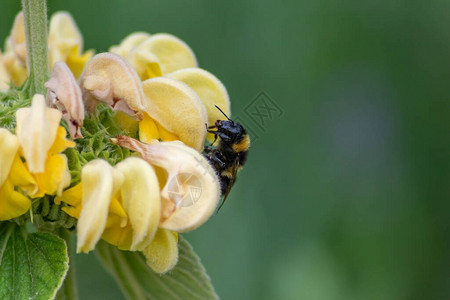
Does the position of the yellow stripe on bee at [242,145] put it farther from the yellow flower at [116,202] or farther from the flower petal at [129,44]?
the yellow flower at [116,202]

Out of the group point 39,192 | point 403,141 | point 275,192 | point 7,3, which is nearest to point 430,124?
point 403,141

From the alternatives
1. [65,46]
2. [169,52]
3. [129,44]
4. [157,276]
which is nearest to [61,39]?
[65,46]

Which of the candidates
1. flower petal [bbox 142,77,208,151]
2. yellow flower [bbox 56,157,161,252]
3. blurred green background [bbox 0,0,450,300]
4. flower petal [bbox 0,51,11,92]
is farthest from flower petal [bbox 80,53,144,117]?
blurred green background [bbox 0,0,450,300]

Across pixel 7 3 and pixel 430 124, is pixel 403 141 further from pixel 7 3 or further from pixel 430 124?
pixel 7 3

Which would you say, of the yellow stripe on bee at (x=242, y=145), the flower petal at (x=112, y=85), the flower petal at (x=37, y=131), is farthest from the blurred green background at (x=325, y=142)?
the flower petal at (x=37, y=131)

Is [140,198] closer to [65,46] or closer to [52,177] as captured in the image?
[52,177]

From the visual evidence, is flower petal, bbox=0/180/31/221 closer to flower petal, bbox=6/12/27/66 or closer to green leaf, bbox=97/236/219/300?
green leaf, bbox=97/236/219/300

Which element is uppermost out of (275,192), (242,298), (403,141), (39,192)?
(39,192)
